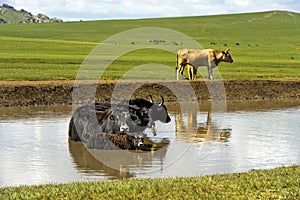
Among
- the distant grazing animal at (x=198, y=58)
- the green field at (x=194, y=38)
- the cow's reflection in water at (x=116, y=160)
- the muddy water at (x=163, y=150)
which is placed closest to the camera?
the muddy water at (x=163, y=150)

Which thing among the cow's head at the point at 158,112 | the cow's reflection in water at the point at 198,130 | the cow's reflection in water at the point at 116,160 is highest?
the cow's head at the point at 158,112

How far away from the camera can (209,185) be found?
11008 millimetres

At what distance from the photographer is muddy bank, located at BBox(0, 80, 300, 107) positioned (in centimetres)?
2823

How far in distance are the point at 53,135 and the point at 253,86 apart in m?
16.2

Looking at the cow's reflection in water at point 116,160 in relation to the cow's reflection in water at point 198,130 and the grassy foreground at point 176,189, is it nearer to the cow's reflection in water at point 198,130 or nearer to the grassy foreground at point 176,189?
the cow's reflection in water at point 198,130

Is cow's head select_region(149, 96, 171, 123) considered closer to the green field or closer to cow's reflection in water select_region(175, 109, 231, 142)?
cow's reflection in water select_region(175, 109, 231, 142)

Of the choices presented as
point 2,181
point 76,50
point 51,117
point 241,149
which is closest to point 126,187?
point 2,181

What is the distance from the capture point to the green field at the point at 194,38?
46688 mm

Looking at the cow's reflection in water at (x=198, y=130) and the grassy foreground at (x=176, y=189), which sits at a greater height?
the grassy foreground at (x=176, y=189)

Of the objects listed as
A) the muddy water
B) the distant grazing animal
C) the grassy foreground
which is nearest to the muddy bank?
the muddy water

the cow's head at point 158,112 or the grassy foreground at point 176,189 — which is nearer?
the grassy foreground at point 176,189

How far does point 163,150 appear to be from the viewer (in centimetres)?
1730

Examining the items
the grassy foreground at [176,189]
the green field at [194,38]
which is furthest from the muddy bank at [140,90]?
the grassy foreground at [176,189]

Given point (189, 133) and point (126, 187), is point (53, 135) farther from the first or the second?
point (126, 187)
